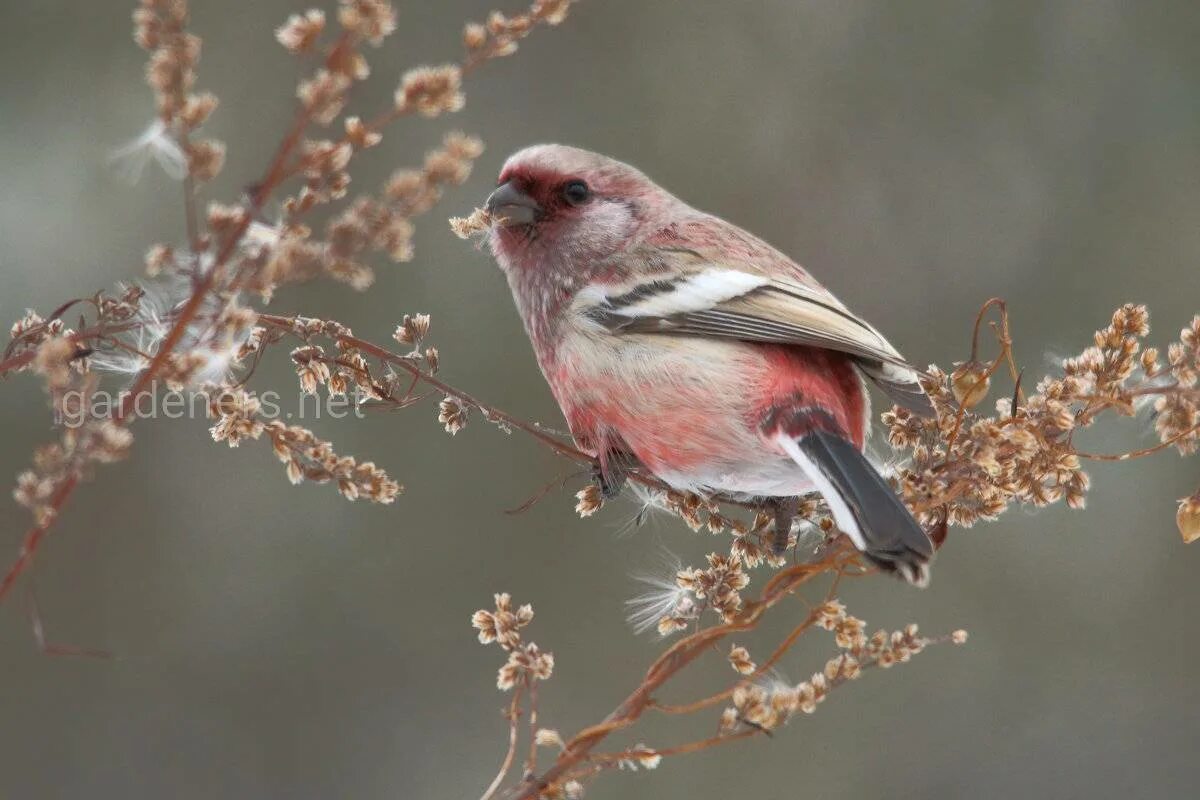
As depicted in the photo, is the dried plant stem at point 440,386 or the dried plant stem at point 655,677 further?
the dried plant stem at point 440,386

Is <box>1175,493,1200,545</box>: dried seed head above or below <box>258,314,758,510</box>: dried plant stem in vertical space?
below

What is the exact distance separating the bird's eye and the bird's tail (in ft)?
3.94

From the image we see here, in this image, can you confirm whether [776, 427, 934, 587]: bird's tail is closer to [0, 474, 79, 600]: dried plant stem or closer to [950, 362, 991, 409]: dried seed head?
[950, 362, 991, 409]: dried seed head

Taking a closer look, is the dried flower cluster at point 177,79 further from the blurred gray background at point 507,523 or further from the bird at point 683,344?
the blurred gray background at point 507,523

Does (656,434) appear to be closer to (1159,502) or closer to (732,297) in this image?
(732,297)

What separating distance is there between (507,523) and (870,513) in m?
3.30

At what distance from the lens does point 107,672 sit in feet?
17.0

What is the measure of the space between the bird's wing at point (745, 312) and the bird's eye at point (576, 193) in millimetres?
326

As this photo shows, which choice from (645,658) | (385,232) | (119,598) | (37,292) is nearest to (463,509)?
(645,658)

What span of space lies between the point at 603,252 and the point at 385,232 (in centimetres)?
205

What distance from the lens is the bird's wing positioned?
9.16 ft

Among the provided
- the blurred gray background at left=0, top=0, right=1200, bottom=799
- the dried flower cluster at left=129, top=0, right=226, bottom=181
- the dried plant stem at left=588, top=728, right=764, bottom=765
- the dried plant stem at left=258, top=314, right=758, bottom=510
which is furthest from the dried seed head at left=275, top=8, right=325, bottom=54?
the blurred gray background at left=0, top=0, right=1200, bottom=799

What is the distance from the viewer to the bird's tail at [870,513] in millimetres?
2055

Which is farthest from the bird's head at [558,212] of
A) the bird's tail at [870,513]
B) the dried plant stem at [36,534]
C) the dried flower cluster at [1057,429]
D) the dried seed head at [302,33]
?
the dried plant stem at [36,534]
